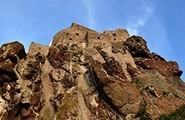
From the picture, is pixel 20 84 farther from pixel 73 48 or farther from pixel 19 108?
pixel 73 48

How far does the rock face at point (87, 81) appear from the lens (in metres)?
39.4

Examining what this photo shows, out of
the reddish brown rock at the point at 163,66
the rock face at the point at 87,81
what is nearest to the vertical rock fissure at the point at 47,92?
the rock face at the point at 87,81

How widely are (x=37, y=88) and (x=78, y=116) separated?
7161 mm

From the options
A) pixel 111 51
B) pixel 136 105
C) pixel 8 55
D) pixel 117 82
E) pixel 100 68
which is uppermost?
pixel 8 55

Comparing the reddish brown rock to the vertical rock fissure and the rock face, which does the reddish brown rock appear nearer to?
the rock face

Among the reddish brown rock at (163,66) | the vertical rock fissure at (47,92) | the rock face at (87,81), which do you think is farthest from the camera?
the reddish brown rock at (163,66)

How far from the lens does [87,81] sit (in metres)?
43.3

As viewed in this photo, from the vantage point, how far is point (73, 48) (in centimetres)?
5019

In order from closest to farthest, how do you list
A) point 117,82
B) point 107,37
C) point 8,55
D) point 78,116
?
point 78,116, point 117,82, point 8,55, point 107,37

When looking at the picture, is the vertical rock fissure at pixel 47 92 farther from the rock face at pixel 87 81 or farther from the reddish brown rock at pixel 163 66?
the reddish brown rock at pixel 163 66

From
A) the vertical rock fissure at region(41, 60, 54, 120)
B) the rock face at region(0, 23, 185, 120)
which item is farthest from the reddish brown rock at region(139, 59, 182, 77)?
the vertical rock fissure at region(41, 60, 54, 120)

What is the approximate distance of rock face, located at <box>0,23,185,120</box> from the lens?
129 feet

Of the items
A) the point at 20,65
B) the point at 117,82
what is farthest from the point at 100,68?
the point at 20,65

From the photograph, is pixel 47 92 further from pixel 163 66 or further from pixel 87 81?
pixel 163 66
